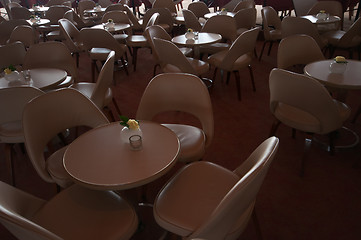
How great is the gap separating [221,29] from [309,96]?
2.41 meters

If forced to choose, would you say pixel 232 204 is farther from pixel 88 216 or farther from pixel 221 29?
pixel 221 29

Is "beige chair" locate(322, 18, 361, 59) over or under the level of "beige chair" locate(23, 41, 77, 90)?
under

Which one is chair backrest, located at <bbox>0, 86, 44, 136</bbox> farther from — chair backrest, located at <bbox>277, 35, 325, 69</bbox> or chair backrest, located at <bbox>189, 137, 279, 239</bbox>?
chair backrest, located at <bbox>277, 35, 325, 69</bbox>

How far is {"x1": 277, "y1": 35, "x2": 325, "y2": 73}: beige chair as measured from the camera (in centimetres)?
265

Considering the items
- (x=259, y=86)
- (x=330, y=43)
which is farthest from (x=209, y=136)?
(x=330, y=43)

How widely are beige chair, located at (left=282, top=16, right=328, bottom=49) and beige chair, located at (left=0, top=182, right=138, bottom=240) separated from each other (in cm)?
333

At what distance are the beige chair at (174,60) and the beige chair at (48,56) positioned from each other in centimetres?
94

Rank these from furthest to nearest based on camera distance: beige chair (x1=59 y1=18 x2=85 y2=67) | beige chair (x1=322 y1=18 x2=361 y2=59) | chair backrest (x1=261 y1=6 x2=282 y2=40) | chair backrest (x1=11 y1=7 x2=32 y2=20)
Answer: chair backrest (x1=11 y1=7 x2=32 y2=20) < chair backrest (x1=261 y1=6 x2=282 y2=40) < beige chair (x1=59 y1=18 x2=85 y2=67) < beige chair (x1=322 y1=18 x2=361 y2=59)

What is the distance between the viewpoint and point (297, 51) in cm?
271

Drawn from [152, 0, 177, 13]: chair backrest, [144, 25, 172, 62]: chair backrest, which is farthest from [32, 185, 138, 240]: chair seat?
[152, 0, 177, 13]: chair backrest

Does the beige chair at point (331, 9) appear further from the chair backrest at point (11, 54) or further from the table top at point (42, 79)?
the chair backrest at point (11, 54)

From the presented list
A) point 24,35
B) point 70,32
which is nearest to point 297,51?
point 70,32

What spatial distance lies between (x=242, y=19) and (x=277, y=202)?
3.43m

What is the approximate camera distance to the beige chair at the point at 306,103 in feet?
6.13
